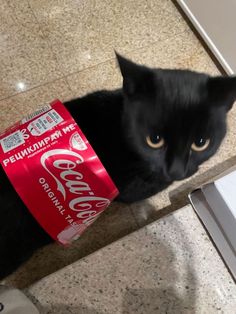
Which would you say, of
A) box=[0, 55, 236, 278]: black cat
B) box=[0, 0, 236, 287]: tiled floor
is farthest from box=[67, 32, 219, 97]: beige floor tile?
box=[0, 55, 236, 278]: black cat

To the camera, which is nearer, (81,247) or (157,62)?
(81,247)

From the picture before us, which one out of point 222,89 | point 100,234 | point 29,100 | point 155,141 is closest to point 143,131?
point 155,141

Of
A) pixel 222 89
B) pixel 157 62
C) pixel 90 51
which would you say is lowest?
pixel 157 62

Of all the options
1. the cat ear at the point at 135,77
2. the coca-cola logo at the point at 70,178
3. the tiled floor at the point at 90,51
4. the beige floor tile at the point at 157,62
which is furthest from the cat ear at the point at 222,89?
the beige floor tile at the point at 157,62

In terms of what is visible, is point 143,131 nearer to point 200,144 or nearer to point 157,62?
point 200,144

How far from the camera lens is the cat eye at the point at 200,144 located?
697mm

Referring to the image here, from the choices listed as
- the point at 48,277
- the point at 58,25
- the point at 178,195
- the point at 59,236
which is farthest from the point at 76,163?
the point at 58,25

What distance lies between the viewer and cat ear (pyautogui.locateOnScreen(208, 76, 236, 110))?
65 cm

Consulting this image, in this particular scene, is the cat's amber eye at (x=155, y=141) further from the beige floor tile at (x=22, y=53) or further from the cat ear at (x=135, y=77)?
the beige floor tile at (x=22, y=53)

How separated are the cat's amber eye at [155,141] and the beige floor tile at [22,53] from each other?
0.56 m

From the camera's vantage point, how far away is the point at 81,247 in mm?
994

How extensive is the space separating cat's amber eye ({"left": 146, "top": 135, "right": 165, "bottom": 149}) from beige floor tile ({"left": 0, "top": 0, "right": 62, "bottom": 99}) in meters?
0.56

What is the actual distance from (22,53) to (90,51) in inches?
8.1

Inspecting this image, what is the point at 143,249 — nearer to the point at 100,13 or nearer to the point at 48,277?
the point at 48,277
